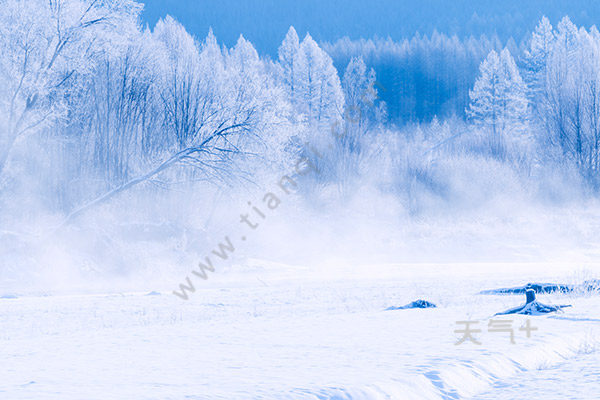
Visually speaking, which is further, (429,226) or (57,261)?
(429,226)

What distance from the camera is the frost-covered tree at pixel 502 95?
58.5 meters

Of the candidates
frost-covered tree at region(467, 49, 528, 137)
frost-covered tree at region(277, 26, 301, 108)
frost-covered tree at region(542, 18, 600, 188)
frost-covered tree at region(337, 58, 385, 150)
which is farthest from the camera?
frost-covered tree at region(277, 26, 301, 108)

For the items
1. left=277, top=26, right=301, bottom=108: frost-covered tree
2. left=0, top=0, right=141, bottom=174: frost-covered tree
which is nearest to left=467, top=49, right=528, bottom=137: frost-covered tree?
left=277, top=26, right=301, bottom=108: frost-covered tree

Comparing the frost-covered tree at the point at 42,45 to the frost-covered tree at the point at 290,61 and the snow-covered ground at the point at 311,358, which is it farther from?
the frost-covered tree at the point at 290,61

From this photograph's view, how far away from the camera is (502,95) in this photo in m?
59.2

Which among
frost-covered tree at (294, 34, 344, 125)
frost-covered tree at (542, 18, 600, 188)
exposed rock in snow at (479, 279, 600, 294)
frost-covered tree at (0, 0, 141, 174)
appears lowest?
exposed rock in snow at (479, 279, 600, 294)

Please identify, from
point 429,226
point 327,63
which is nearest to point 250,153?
point 429,226

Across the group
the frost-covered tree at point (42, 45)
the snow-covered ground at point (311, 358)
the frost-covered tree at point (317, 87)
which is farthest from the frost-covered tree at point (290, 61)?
the snow-covered ground at point (311, 358)

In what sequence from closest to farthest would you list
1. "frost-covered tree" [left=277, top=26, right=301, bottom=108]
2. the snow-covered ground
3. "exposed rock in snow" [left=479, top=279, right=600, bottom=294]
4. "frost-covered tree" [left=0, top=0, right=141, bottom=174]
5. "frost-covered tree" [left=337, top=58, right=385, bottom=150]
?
1. the snow-covered ground
2. "exposed rock in snow" [left=479, top=279, right=600, bottom=294]
3. "frost-covered tree" [left=0, top=0, right=141, bottom=174]
4. "frost-covered tree" [left=337, top=58, right=385, bottom=150]
5. "frost-covered tree" [left=277, top=26, right=301, bottom=108]

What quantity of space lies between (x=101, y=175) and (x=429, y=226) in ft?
47.2

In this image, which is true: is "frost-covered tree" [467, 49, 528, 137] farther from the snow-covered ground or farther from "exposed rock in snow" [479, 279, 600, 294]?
the snow-covered ground

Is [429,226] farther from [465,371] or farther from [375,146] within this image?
[465,371]

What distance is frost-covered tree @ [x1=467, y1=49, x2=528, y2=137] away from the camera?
58531 millimetres

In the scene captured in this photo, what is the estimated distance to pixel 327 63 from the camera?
195 feet
